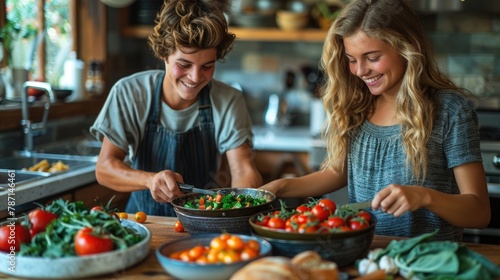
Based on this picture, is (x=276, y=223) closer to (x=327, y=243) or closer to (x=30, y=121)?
(x=327, y=243)

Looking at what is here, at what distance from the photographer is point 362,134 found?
7.44ft

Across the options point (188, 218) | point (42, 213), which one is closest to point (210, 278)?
point (188, 218)

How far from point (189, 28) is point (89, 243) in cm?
97

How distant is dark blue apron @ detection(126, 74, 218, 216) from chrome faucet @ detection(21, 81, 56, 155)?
37.3 inches

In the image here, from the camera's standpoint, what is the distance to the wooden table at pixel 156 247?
1.66 meters

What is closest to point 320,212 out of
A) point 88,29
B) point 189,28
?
point 189,28

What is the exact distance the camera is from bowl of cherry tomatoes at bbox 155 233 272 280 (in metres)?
1.53

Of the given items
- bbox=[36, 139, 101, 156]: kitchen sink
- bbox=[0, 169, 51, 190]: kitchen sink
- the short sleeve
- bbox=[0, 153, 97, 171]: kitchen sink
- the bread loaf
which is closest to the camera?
the bread loaf

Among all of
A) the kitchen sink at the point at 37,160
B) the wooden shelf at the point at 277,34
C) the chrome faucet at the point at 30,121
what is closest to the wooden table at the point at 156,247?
the kitchen sink at the point at 37,160

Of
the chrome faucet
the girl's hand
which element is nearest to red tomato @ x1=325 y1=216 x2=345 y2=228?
the girl's hand

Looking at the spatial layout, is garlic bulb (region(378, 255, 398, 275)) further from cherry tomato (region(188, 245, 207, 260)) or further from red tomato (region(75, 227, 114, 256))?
red tomato (region(75, 227, 114, 256))

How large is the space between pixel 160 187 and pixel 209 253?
0.57m

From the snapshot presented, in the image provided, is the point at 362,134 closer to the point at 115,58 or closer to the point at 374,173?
the point at 374,173

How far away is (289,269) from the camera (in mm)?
1394
